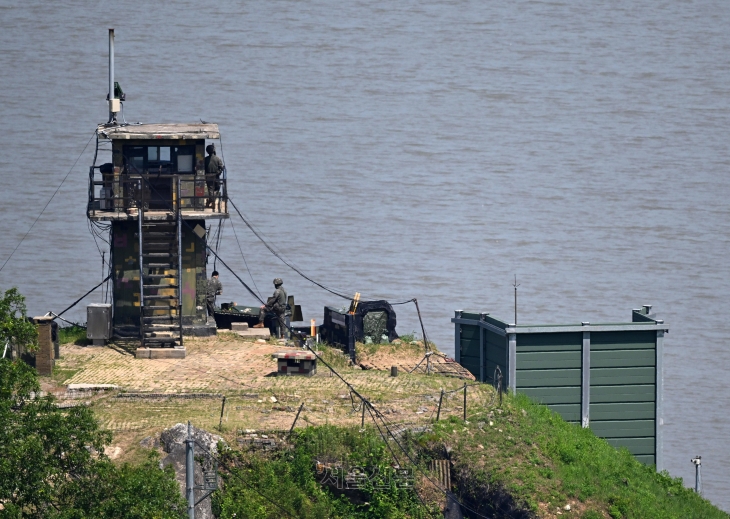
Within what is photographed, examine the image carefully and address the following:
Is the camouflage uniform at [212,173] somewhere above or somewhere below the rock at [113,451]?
above

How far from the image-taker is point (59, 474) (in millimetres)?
26391

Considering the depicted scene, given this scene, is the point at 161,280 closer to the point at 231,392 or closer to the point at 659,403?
the point at 231,392

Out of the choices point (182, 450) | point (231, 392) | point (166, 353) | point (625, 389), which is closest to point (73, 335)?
point (166, 353)

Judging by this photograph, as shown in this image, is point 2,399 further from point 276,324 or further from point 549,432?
point 276,324

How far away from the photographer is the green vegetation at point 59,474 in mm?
25938

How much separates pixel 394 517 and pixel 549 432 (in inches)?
164

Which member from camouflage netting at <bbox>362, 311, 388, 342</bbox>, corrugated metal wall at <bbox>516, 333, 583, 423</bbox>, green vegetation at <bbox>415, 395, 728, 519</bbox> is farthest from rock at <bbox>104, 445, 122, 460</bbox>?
camouflage netting at <bbox>362, 311, 388, 342</bbox>

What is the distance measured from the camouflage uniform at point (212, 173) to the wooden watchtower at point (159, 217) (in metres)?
0.03

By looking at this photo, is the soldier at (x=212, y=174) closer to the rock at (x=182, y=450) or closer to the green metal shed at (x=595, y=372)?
the green metal shed at (x=595, y=372)

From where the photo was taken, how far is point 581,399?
37.2 m

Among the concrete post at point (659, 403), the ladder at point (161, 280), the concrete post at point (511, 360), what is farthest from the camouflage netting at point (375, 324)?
the concrete post at point (659, 403)

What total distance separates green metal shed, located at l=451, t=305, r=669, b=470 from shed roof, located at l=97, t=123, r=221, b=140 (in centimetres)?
778

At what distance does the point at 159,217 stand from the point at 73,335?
3628 mm

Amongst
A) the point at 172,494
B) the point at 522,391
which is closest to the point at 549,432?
the point at 522,391
